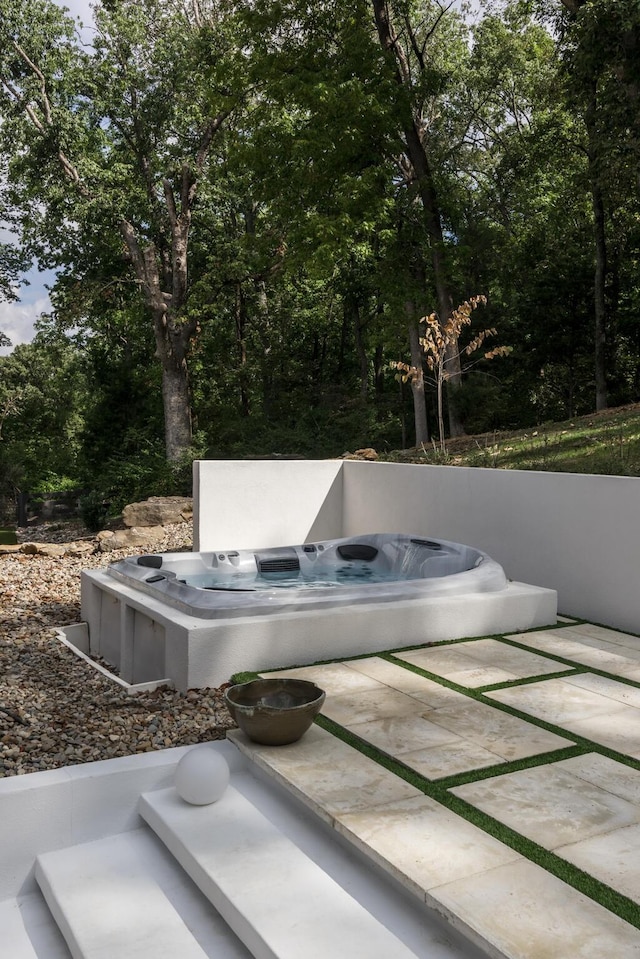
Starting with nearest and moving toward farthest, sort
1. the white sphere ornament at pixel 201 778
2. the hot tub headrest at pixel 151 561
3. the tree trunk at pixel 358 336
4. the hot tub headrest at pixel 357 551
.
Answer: the white sphere ornament at pixel 201 778
the hot tub headrest at pixel 151 561
the hot tub headrest at pixel 357 551
the tree trunk at pixel 358 336

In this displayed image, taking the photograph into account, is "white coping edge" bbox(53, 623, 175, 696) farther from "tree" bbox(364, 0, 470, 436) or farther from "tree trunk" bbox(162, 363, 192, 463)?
"tree trunk" bbox(162, 363, 192, 463)

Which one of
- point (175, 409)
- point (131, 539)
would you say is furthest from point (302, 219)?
point (131, 539)

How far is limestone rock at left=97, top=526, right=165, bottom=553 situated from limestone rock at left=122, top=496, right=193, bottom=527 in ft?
1.51

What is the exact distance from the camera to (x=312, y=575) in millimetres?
5578

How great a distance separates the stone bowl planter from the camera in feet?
8.77

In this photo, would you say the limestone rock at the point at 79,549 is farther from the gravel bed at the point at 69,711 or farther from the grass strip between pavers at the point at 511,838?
the grass strip between pavers at the point at 511,838

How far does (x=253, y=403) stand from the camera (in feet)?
53.6

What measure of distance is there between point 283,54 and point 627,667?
9.95m

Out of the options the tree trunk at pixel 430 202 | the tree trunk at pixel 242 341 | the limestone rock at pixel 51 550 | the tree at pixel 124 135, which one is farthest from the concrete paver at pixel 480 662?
the tree trunk at pixel 242 341

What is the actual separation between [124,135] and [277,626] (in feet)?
40.6

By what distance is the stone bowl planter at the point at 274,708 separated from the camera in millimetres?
2674

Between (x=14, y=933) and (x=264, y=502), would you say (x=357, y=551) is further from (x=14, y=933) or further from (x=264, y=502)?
(x=14, y=933)

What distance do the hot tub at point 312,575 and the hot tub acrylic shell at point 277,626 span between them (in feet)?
0.07

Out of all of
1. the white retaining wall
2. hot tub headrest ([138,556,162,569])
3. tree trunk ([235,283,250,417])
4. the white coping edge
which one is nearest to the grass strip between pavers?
the white coping edge
